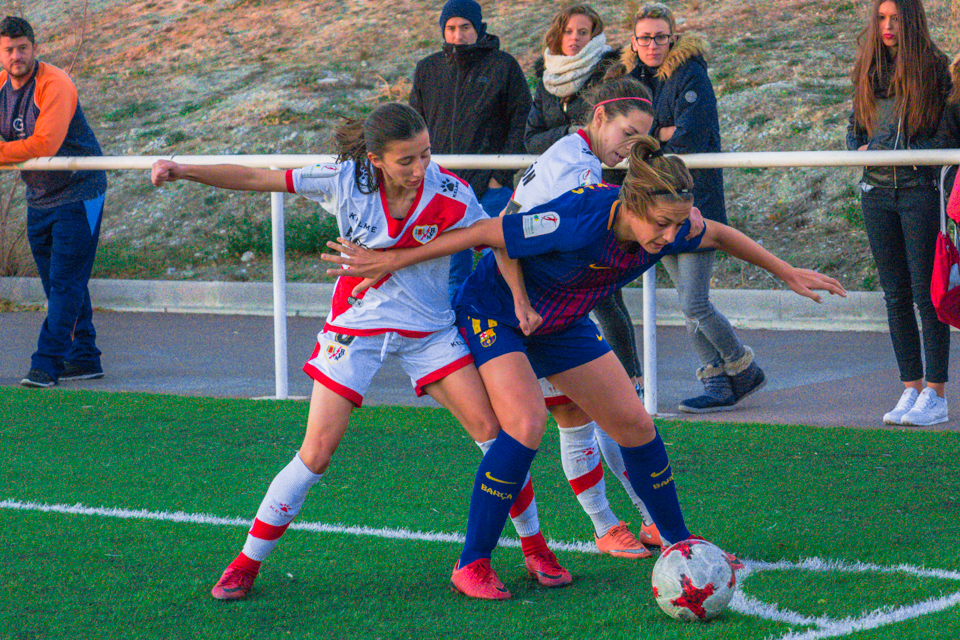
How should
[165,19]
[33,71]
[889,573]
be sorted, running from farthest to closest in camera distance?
[165,19], [33,71], [889,573]

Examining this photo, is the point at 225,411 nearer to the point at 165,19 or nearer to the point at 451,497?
the point at 451,497

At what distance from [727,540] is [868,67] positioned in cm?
295

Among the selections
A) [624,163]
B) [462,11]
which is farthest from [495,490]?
[462,11]

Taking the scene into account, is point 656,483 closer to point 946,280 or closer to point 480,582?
point 480,582

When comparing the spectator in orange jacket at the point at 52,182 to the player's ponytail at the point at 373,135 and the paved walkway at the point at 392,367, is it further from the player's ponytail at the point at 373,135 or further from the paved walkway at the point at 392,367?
the player's ponytail at the point at 373,135

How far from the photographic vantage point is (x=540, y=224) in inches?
147

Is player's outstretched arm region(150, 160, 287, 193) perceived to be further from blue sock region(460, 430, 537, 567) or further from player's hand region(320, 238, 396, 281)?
blue sock region(460, 430, 537, 567)

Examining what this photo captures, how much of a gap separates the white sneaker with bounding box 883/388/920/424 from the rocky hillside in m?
5.82

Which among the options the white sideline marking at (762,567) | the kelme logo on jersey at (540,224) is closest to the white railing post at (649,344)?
the white sideline marking at (762,567)

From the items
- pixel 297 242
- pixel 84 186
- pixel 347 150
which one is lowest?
pixel 297 242

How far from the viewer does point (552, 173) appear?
4277mm

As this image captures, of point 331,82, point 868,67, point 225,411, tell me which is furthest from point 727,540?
point 331,82

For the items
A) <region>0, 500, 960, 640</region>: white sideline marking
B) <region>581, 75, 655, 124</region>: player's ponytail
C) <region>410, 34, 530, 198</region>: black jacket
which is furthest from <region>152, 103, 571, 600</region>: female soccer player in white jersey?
<region>410, 34, 530, 198</region>: black jacket

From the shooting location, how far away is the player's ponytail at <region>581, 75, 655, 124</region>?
424 centimetres
